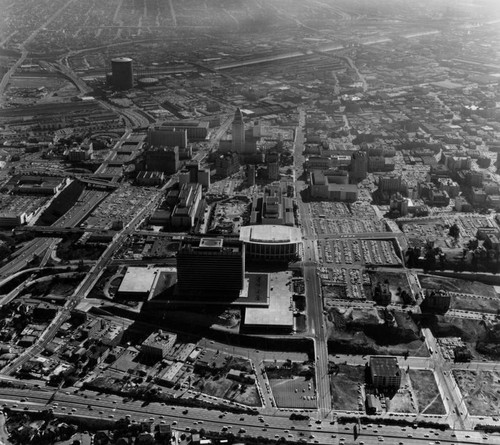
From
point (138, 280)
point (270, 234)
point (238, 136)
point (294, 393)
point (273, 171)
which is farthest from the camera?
point (238, 136)

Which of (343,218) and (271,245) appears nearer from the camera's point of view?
(271,245)

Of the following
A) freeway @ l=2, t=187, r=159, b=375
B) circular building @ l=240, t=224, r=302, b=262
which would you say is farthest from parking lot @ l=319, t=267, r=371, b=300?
freeway @ l=2, t=187, r=159, b=375

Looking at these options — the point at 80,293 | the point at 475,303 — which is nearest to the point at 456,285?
the point at 475,303

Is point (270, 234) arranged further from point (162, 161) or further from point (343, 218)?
point (162, 161)

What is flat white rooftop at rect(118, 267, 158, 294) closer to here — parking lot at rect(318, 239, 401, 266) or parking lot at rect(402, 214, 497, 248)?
parking lot at rect(318, 239, 401, 266)

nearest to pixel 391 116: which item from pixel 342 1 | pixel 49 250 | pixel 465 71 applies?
pixel 465 71

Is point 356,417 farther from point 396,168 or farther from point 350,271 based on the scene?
point 396,168
